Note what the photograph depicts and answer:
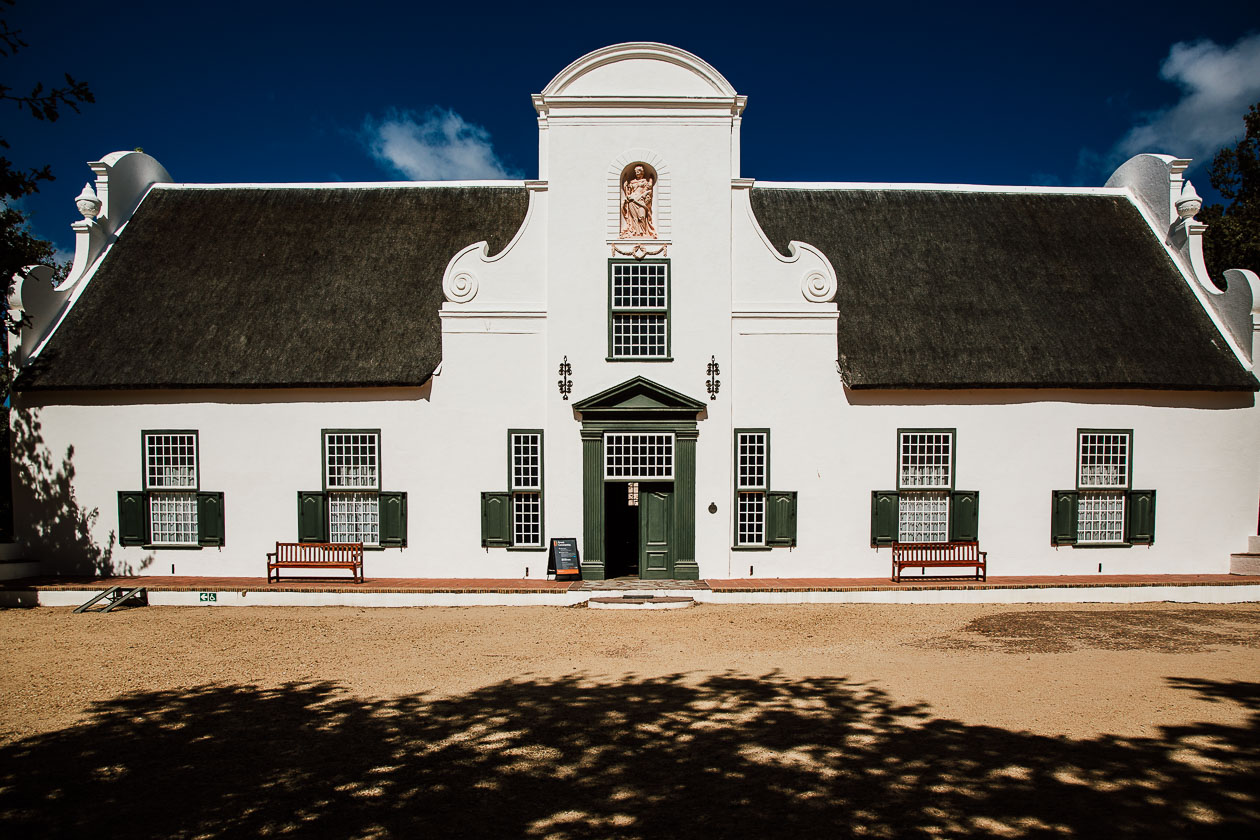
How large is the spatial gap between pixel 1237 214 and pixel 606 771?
26514 millimetres

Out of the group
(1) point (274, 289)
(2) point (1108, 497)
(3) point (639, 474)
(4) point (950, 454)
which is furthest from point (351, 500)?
(2) point (1108, 497)

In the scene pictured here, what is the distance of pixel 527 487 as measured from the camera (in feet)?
53.9

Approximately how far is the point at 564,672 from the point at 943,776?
487 cm

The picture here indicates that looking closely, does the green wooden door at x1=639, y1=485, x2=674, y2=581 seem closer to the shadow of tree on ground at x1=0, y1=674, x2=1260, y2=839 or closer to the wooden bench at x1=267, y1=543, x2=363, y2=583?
the wooden bench at x1=267, y1=543, x2=363, y2=583

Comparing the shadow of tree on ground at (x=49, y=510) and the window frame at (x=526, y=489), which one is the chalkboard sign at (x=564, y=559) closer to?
the window frame at (x=526, y=489)

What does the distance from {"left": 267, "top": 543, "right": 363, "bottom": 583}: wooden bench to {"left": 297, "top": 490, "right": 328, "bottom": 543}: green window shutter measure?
0.89 feet

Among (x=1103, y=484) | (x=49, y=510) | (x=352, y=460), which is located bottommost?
(x=49, y=510)

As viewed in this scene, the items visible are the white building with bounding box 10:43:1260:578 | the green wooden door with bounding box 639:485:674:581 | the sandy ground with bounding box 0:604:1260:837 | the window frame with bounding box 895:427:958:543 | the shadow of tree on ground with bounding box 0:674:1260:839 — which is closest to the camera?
the shadow of tree on ground with bounding box 0:674:1260:839

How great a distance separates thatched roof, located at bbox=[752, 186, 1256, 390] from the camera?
55.1 feet

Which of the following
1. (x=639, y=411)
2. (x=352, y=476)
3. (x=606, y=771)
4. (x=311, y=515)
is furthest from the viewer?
(x=352, y=476)

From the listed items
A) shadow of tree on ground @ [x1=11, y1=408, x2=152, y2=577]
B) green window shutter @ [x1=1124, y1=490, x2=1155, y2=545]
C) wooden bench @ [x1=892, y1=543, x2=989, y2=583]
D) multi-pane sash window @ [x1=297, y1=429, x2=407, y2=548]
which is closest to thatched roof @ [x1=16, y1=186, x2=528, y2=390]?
multi-pane sash window @ [x1=297, y1=429, x2=407, y2=548]

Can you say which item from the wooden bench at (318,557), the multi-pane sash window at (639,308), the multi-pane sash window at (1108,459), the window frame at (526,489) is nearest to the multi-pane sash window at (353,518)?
the wooden bench at (318,557)

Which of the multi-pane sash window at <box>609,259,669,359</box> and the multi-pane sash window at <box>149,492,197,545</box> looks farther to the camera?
the multi-pane sash window at <box>149,492,197,545</box>

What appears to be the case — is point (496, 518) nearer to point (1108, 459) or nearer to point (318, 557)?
point (318, 557)
